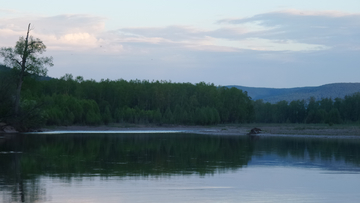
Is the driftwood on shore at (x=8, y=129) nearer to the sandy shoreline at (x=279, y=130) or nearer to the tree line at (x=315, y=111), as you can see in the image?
the sandy shoreline at (x=279, y=130)

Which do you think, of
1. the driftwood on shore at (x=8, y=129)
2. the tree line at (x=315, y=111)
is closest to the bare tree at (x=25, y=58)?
the driftwood on shore at (x=8, y=129)

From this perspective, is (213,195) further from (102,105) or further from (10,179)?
(102,105)

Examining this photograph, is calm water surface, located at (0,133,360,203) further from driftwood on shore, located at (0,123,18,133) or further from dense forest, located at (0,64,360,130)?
dense forest, located at (0,64,360,130)

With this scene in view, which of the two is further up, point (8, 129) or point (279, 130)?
point (8, 129)

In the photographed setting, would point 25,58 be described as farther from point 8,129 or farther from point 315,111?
point 315,111

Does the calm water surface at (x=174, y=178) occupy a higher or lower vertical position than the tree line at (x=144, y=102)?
lower

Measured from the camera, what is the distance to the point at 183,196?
12.3m

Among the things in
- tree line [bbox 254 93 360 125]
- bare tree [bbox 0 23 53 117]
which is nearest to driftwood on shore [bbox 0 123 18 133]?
bare tree [bbox 0 23 53 117]

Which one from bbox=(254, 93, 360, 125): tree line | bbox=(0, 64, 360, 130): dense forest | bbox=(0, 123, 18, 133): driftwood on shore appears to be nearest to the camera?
bbox=(0, 123, 18, 133): driftwood on shore

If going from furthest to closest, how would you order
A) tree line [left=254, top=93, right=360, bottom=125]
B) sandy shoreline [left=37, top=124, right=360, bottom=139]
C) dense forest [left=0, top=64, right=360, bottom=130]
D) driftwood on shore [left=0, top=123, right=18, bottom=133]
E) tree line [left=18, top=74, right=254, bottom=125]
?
tree line [left=254, top=93, right=360, bottom=125], tree line [left=18, top=74, right=254, bottom=125], dense forest [left=0, top=64, right=360, bottom=130], sandy shoreline [left=37, top=124, right=360, bottom=139], driftwood on shore [left=0, top=123, right=18, bottom=133]

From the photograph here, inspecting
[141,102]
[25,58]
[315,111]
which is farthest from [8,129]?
[315,111]

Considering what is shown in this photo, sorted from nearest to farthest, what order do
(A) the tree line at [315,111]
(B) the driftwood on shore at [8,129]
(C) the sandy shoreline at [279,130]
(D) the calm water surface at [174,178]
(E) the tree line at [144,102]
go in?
(D) the calm water surface at [174,178], (B) the driftwood on shore at [8,129], (C) the sandy shoreline at [279,130], (E) the tree line at [144,102], (A) the tree line at [315,111]

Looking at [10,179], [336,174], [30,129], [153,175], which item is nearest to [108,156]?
[153,175]

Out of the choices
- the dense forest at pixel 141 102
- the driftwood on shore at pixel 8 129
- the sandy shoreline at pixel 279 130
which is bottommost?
the sandy shoreline at pixel 279 130
